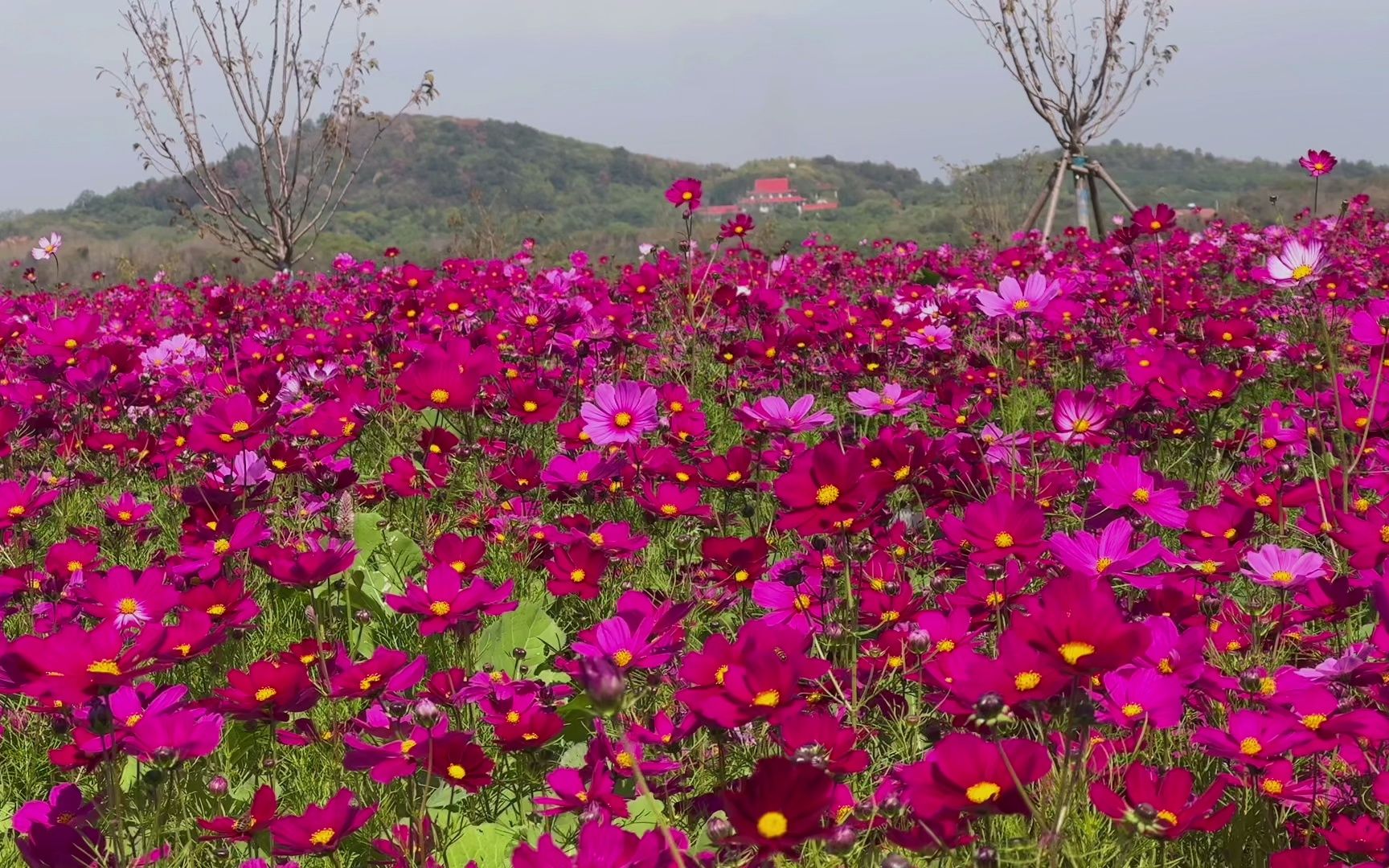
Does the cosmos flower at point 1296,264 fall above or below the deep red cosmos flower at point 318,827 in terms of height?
above

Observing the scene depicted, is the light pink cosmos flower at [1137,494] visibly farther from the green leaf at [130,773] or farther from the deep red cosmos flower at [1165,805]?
the green leaf at [130,773]

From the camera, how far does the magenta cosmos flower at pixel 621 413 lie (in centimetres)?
229

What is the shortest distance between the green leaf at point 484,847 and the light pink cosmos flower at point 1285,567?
1117 mm

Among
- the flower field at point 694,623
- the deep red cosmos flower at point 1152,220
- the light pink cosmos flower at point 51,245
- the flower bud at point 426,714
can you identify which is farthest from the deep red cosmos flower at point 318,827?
the light pink cosmos flower at point 51,245

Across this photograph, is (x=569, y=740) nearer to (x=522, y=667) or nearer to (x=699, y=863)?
(x=522, y=667)

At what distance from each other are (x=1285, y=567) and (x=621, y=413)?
4.20 ft

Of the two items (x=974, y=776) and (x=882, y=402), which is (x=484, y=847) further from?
(x=882, y=402)

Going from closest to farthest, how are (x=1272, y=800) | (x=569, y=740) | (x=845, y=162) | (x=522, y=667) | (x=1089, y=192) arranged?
1. (x=1272, y=800)
2. (x=569, y=740)
3. (x=522, y=667)
4. (x=1089, y=192)
5. (x=845, y=162)

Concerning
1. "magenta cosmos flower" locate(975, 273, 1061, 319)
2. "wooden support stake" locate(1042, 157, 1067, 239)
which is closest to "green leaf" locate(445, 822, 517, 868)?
"magenta cosmos flower" locate(975, 273, 1061, 319)

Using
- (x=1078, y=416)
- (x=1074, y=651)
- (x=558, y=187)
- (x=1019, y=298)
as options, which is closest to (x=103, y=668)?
(x=1074, y=651)

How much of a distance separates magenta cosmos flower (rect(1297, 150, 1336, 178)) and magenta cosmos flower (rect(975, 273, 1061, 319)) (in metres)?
2.16

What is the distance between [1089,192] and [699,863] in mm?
10761

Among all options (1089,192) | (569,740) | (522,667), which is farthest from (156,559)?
(1089,192)

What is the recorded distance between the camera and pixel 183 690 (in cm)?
136
